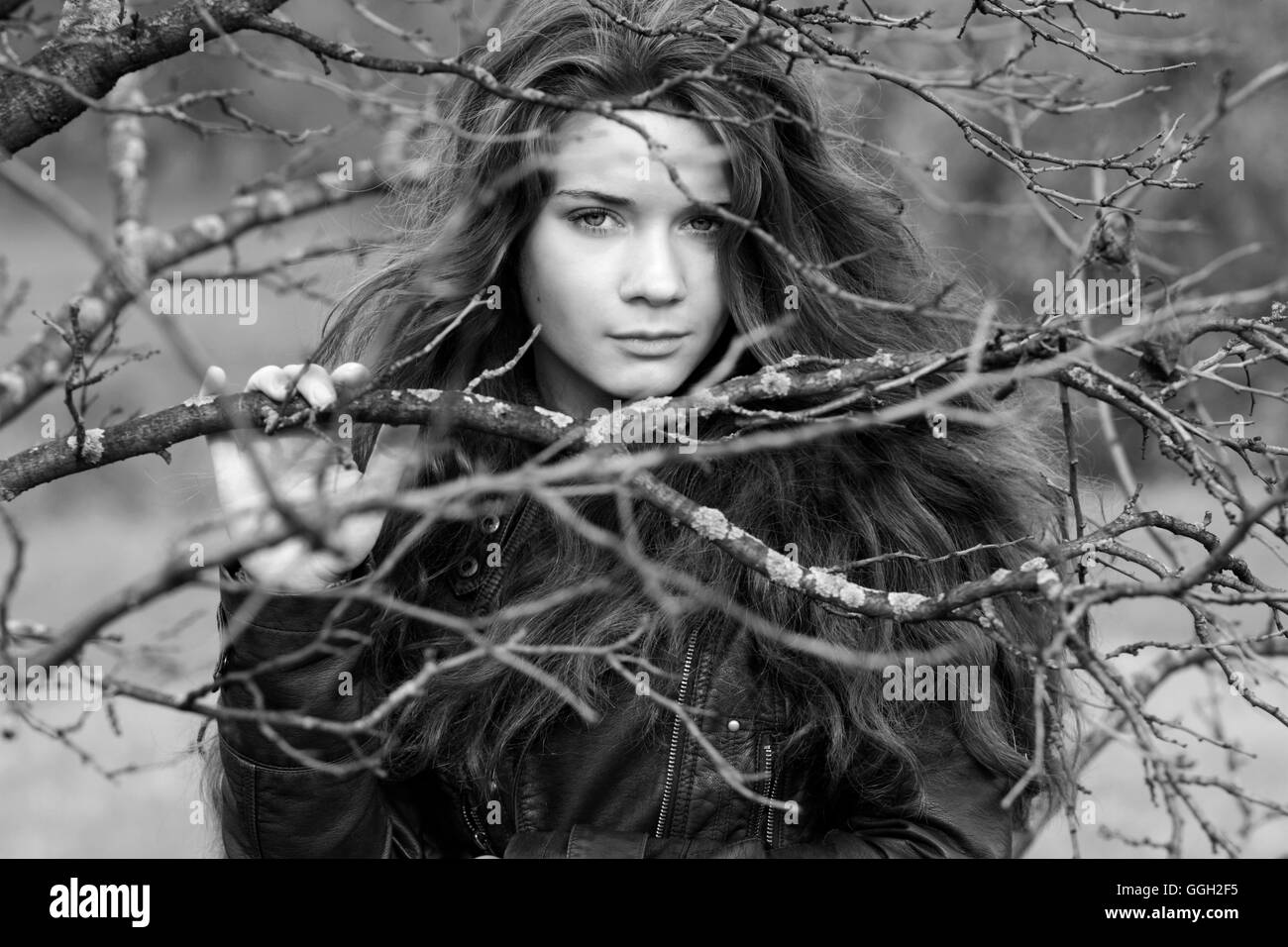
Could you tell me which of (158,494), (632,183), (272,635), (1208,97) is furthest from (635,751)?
(158,494)

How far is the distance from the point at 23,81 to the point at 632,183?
85cm

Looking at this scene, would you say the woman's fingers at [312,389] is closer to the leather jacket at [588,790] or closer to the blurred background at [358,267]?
the leather jacket at [588,790]

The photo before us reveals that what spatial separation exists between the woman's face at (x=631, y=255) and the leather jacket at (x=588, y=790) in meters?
0.35

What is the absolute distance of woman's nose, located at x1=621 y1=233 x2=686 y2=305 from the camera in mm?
2076

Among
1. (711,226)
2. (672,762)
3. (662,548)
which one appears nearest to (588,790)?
(672,762)

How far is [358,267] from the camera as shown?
9.04 ft

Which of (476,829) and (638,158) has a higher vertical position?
(638,158)

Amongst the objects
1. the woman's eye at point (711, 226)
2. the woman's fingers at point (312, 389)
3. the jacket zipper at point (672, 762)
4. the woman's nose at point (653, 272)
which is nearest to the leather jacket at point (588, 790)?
the jacket zipper at point (672, 762)

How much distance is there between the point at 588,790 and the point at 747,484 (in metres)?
0.57

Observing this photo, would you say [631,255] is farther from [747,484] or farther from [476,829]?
[476,829]

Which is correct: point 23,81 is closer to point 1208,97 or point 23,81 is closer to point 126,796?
point 126,796

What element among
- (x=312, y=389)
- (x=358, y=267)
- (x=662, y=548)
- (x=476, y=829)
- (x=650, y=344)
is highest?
(x=358, y=267)

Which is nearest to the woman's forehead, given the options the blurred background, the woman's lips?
the woman's lips

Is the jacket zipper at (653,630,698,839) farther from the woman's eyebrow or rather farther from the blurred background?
the blurred background
